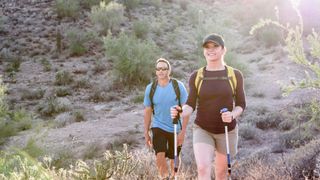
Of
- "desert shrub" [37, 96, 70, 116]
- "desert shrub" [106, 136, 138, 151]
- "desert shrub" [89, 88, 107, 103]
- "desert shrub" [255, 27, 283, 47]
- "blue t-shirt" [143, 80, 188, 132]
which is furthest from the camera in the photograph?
"desert shrub" [255, 27, 283, 47]

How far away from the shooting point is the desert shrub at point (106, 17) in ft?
87.3

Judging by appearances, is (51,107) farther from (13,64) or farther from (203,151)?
(203,151)

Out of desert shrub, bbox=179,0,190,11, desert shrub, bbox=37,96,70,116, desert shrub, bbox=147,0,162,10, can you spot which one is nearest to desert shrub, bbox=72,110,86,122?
desert shrub, bbox=37,96,70,116

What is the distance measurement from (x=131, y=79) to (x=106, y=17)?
8064 mm

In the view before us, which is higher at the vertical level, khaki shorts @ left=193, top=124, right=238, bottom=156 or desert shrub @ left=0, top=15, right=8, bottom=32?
desert shrub @ left=0, top=15, right=8, bottom=32

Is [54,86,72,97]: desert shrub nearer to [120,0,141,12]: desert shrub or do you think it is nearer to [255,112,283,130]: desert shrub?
[255,112,283,130]: desert shrub

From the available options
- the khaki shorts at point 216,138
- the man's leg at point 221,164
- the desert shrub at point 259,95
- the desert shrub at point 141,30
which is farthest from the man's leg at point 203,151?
the desert shrub at point 141,30

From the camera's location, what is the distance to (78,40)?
2425 cm

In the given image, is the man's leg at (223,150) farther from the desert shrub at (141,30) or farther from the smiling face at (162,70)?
the desert shrub at (141,30)

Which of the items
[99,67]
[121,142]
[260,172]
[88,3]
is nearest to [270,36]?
[99,67]

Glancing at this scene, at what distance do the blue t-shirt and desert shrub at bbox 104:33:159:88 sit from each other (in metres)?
13.6

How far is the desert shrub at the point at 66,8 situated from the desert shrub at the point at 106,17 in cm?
142

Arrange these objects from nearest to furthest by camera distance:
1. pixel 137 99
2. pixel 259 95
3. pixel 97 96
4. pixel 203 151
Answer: pixel 203 151, pixel 259 95, pixel 137 99, pixel 97 96

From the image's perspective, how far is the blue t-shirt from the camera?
5.66 m
